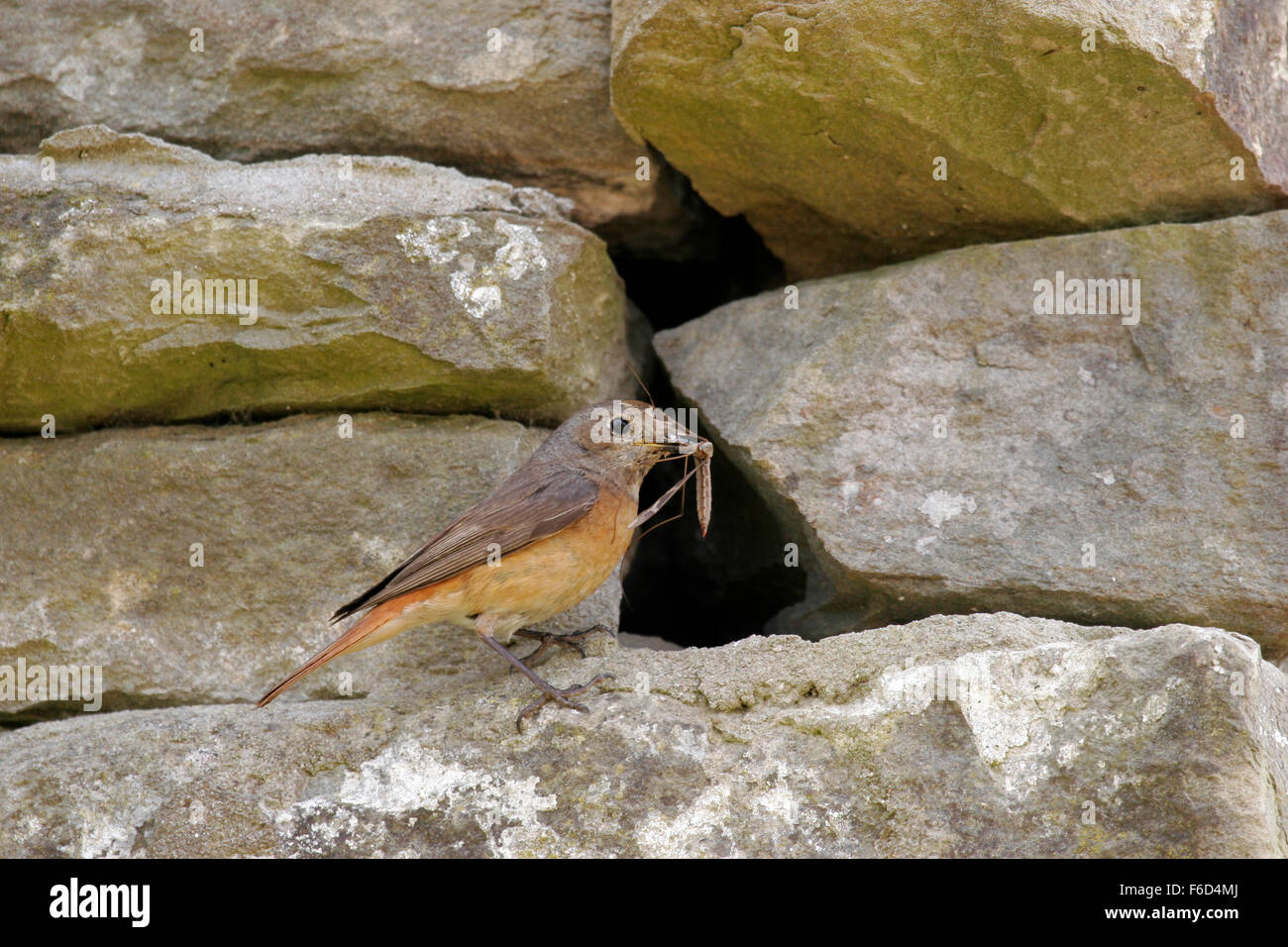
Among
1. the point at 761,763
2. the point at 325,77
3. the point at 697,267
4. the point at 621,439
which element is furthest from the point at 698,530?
the point at 325,77

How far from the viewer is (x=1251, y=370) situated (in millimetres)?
4707

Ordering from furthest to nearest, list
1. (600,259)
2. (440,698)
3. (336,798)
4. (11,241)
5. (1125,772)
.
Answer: (600,259)
(11,241)
(440,698)
(336,798)
(1125,772)

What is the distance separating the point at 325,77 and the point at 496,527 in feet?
7.57

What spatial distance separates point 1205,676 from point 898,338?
1875mm

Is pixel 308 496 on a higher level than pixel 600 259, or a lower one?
lower

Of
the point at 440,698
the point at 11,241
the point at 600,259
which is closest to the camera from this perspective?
the point at 440,698

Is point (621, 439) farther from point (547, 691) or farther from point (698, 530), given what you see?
point (698, 530)

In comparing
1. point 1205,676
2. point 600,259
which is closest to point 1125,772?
point 1205,676

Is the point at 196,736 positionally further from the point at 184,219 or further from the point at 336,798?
the point at 184,219

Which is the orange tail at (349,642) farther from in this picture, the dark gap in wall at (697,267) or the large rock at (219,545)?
the dark gap in wall at (697,267)

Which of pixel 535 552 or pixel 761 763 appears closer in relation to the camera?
pixel 761 763

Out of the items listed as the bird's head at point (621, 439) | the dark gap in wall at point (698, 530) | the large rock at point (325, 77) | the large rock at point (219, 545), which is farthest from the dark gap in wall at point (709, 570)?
the large rock at point (325, 77)

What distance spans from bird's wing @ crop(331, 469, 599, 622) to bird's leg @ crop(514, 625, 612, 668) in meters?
0.50

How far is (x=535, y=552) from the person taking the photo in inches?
183
